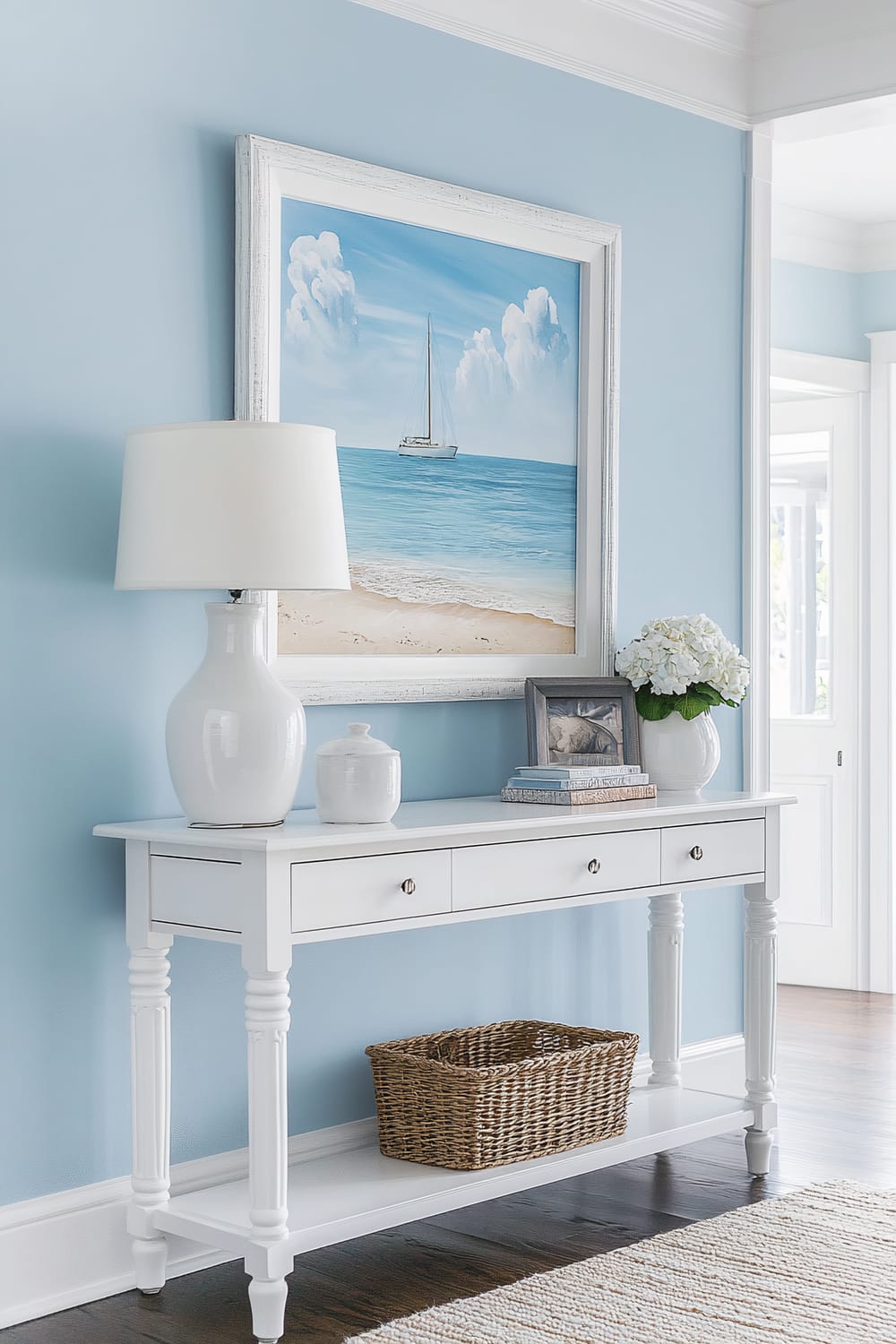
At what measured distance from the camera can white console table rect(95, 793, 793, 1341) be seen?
101 inches

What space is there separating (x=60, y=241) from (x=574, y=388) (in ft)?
4.44

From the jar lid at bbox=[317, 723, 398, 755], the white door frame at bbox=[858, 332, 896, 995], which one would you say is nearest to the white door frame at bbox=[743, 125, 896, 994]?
the white door frame at bbox=[858, 332, 896, 995]

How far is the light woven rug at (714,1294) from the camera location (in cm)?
261

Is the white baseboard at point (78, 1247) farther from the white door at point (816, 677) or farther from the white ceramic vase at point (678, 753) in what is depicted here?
the white door at point (816, 677)

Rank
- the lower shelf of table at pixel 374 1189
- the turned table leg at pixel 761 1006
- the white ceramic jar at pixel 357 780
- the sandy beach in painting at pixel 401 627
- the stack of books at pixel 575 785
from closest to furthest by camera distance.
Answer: the lower shelf of table at pixel 374 1189
the white ceramic jar at pixel 357 780
the sandy beach in painting at pixel 401 627
the stack of books at pixel 575 785
the turned table leg at pixel 761 1006

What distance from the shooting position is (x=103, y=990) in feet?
9.30

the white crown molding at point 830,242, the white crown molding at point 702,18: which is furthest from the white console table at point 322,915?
the white crown molding at point 830,242

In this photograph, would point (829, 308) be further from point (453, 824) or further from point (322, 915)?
point (322, 915)

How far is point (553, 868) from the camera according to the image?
3.02 metres

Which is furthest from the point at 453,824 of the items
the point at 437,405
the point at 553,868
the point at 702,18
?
the point at 702,18

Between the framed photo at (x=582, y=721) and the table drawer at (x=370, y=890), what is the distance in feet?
2.21

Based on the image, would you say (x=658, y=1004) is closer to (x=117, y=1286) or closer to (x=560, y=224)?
(x=117, y=1286)

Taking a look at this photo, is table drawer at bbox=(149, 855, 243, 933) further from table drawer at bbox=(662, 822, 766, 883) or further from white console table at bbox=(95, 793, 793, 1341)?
table drawer at bbox=(662, 822, 766, 883)

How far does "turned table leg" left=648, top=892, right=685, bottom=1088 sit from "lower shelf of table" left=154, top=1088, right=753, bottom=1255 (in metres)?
0.36
